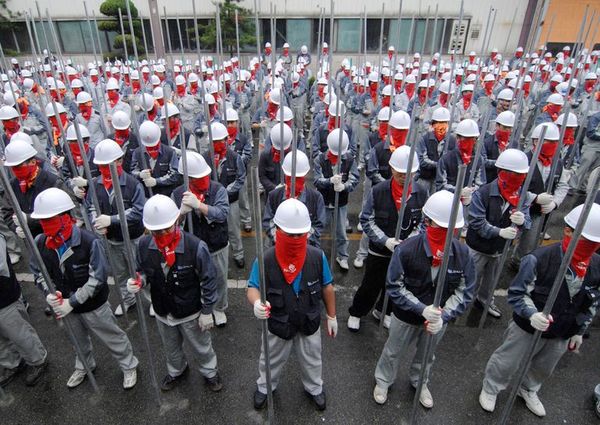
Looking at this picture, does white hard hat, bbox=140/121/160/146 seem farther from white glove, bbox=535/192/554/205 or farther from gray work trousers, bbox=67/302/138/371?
white glove, bbox=535/192/554/205

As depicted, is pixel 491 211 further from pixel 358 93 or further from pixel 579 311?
pixel 358 93

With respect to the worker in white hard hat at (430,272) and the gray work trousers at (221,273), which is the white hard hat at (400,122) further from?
the gray work trousers at (221,273)

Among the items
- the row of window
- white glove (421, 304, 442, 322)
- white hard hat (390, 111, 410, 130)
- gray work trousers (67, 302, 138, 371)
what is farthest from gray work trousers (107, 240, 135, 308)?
the row of window

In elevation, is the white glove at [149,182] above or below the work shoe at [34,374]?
above

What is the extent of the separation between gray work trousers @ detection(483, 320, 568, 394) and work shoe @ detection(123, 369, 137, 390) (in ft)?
13.2

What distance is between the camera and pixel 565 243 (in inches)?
139

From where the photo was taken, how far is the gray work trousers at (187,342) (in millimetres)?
4062

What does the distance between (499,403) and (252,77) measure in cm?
1349

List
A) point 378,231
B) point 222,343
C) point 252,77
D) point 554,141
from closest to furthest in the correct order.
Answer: point 378,231 < point 222,343 < point 554,141 < point 252,77

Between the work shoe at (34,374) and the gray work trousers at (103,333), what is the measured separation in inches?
20.7

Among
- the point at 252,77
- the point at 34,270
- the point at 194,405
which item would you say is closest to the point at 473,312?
the point at 194,405

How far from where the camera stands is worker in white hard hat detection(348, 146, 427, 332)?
4.64 meters

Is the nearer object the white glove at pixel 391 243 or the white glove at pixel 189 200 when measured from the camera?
the white glove at pixel 189 200

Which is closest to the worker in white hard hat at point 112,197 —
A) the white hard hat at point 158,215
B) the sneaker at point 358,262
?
the white hard hat at point 158,215
